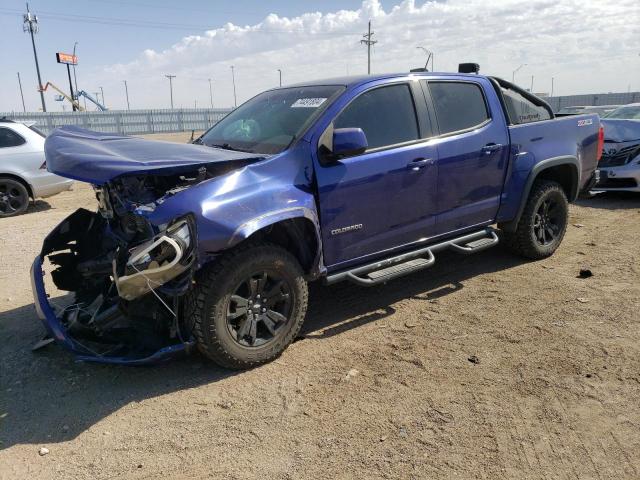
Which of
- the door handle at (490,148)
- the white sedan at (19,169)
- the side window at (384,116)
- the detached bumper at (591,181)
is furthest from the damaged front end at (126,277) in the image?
the white sedan at (19,169)

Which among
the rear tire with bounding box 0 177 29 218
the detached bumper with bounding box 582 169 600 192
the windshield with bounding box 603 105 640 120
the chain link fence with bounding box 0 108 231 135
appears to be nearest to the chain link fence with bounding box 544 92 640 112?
the chain link fence with bounding box 0 108 231 135

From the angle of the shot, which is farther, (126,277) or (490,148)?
(490,148)

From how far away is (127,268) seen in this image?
9.96ft

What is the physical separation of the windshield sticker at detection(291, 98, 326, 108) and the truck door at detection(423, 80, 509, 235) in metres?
1.07

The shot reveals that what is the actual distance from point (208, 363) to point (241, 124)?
83.0 inches

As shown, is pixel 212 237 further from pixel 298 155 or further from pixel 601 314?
pixel 601 314

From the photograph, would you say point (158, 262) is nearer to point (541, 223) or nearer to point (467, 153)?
point (467, 153)

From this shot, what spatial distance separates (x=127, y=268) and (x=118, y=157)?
786mm

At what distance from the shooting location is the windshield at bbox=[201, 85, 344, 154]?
397cm

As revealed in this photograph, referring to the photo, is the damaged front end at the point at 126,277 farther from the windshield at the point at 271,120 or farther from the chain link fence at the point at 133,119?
the chain link fence at the point at 133,119

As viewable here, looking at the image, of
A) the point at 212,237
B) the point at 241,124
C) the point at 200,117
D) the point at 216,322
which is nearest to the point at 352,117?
the point at 241,124

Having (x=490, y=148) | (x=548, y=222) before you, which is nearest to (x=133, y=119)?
(x=548, y=222)

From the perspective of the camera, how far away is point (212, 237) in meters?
3.16

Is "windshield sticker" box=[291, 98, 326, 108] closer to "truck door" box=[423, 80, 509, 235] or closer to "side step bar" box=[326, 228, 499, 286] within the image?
"truck door" box=[423, 80, 509, 235]
